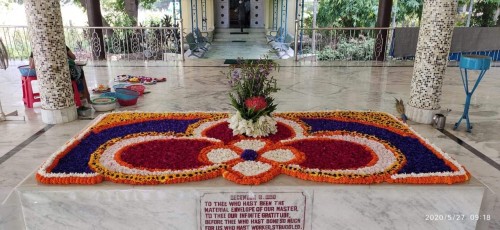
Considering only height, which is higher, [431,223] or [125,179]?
[125,179]

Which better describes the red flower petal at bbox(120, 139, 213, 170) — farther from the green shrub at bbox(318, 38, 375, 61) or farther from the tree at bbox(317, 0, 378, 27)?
the tree at bbox(317, 0, 378, 27)

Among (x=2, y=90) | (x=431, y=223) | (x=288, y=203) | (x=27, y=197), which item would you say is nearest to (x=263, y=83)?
(x=288, y=203)

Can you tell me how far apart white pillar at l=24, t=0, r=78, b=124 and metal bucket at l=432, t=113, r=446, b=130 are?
14.0 ft

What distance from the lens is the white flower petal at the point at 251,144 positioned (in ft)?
10.2

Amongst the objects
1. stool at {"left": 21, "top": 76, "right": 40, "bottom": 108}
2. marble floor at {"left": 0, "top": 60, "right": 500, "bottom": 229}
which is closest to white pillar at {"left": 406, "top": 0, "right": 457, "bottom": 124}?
marble floor at {"left": 0, "top": 60, "right": 500, "bottom": 229}

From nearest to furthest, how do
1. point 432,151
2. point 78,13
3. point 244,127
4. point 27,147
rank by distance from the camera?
point 432,151
point 244,127
point 27,147
point 78,13

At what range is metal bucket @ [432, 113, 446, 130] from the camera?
14.0ft

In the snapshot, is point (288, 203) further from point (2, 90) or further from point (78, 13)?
point (78, 13)

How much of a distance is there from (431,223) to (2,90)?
6.43m

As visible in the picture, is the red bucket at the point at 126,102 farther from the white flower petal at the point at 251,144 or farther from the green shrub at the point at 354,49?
the green shrub at the point at 354,49

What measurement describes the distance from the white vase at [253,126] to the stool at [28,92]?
10.6ft

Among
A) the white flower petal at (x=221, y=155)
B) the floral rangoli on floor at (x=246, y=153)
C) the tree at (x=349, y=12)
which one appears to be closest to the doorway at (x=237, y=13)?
the tree at (x=349, y=12)

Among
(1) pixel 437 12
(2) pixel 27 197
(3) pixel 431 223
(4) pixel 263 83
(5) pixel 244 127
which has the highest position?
(1) pixel 437 12

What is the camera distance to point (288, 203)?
8.11 ft
